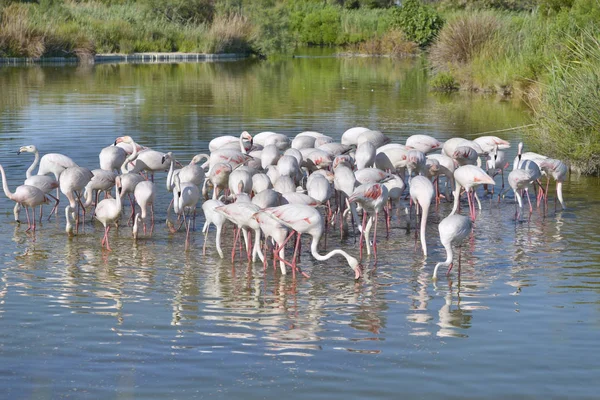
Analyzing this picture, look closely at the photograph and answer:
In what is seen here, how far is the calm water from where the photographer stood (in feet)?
18.4

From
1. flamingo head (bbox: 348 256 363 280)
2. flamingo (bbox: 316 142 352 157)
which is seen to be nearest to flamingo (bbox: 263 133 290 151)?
flamingo (bbox: 316 142 352 157)

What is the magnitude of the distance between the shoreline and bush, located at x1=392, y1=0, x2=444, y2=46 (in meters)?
8.99

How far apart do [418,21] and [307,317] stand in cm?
4109

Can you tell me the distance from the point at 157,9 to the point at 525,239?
136ft

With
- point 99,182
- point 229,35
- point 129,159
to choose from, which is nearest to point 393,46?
point 229,35

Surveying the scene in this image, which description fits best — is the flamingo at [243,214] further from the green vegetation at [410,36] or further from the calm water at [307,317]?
the green vegetation at [410,36]

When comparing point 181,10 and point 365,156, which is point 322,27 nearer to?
point 181,10

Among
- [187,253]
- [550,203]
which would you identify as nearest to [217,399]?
[187,253]

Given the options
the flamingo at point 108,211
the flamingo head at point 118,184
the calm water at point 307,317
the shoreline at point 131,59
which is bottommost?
the calm water at point 307,317

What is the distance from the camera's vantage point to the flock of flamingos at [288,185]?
813cm

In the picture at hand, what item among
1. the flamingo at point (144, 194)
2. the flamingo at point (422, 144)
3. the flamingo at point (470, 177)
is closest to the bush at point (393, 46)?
the flamingo at point (422, 144)

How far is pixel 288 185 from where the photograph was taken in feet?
30.5

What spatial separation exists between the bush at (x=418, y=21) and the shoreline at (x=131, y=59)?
8.99 m

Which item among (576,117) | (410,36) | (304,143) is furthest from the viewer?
(410,36)
